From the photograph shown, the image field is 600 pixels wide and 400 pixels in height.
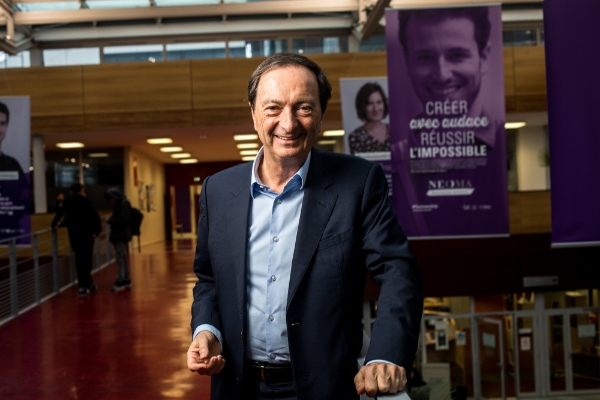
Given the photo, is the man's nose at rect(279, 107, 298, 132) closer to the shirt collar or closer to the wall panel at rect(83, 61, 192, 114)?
the shirt collar

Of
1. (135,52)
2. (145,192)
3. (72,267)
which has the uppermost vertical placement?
(135,52)

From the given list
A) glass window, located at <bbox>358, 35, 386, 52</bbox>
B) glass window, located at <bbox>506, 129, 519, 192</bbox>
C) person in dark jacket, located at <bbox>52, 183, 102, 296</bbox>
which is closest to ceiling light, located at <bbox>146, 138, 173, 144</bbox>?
glass window, located at <bbox>358, 35, 386, 52</bbox>

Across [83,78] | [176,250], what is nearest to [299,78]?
[83,78]

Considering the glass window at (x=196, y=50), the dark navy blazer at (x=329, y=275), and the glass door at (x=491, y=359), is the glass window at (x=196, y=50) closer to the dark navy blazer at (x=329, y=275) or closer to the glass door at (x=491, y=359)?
the glass door at (x=491, y=359)

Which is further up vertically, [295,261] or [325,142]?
[325,142]

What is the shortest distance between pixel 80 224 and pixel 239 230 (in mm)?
9777

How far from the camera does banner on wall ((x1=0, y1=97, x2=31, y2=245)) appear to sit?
28.0 ft

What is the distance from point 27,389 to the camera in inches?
239

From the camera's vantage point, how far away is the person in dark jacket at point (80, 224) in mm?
10961

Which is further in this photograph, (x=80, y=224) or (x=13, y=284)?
(x=80, y=224)

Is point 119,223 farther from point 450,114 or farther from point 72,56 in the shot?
point 72,56

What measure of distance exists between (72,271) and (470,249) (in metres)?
7.76

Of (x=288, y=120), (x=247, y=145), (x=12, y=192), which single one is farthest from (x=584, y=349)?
(x=288, y=120)

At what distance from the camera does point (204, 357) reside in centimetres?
175
